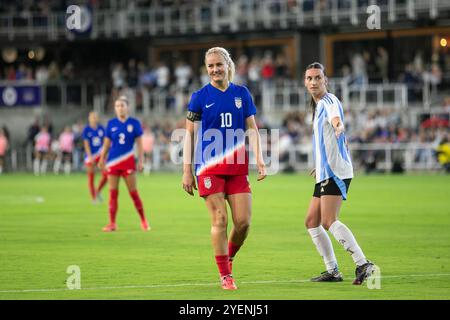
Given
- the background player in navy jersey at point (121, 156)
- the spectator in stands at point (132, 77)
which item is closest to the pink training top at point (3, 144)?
the spectator in stands at point (132, 77)

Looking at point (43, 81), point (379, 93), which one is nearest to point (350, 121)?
point (379, 93)

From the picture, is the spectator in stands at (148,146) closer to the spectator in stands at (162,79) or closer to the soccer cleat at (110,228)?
the spectator in stands at (162,79)

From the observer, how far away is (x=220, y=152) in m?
12.7

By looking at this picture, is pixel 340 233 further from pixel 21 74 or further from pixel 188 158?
pixel 21 74

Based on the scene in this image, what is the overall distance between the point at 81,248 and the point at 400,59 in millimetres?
37891

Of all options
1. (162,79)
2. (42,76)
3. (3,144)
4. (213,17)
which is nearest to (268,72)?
(162,79)

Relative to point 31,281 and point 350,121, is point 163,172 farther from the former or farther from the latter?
point 31,281

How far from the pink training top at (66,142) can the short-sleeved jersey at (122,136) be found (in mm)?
29477

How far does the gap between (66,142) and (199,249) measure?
112 feet

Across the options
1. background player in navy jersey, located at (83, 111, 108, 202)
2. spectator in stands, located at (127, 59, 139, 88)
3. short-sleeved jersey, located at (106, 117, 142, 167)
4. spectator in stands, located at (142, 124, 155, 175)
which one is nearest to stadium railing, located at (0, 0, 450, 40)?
spectator in stands, located at (127, 59, 139, 88)

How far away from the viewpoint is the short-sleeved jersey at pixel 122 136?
2172cm

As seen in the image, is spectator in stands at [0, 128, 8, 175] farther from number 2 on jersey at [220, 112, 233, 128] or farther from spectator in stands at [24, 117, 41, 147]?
number 2 on jersey at [220, 112, 233, 128]

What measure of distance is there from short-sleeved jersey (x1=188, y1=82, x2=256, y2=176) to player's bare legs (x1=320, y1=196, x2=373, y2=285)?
104cm

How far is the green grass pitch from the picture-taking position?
12797mm
